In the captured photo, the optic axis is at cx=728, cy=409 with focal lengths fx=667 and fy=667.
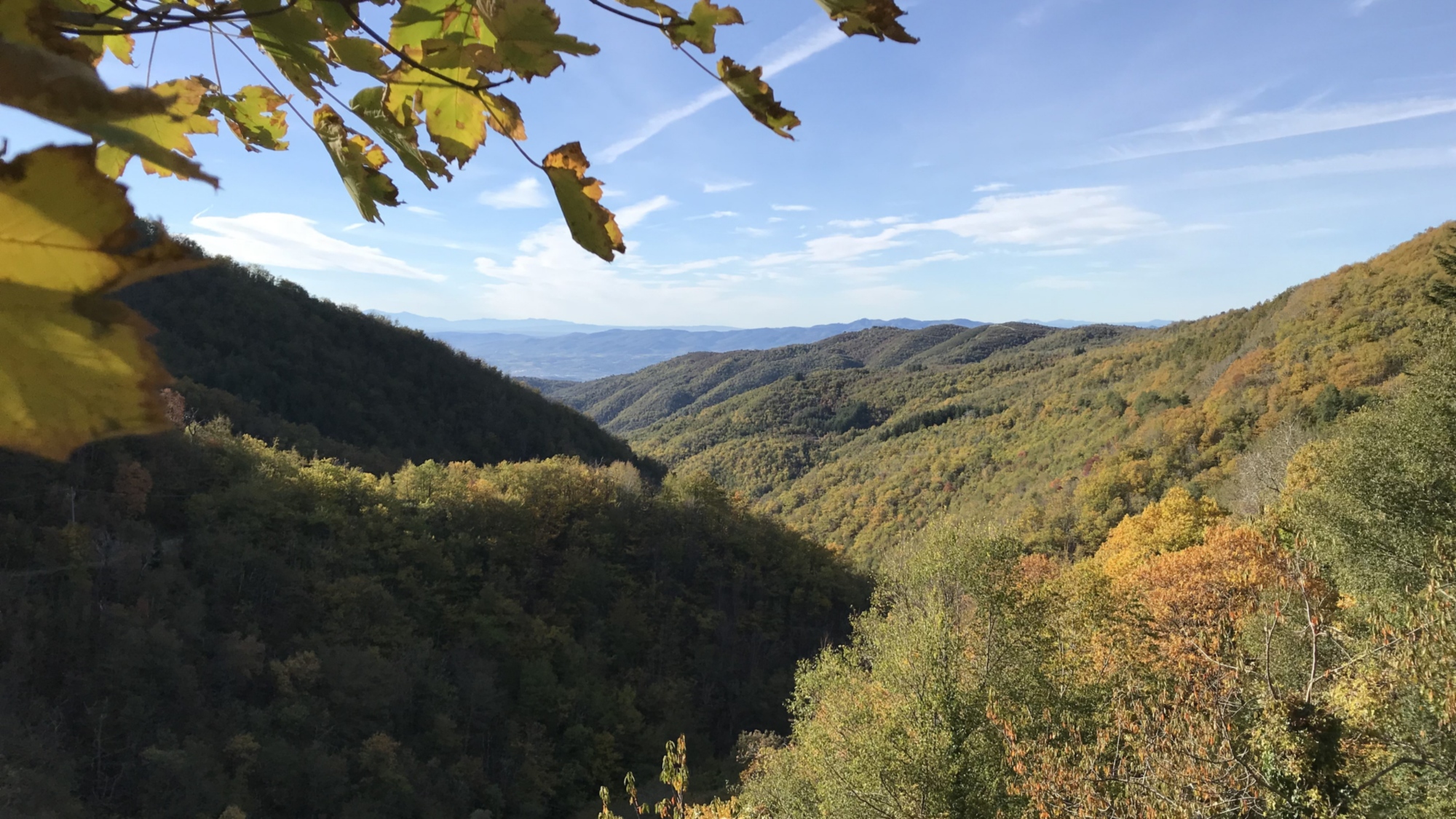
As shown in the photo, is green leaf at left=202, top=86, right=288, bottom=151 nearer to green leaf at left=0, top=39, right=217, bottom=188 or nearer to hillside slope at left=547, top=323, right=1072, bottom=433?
green leaf at left=0, top=39, right=217, bottom=188

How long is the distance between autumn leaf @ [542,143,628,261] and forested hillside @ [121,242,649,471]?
34352mm

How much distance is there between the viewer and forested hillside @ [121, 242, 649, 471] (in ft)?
122

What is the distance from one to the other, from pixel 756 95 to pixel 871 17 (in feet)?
0.52

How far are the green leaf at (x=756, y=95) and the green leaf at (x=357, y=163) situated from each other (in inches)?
20.3

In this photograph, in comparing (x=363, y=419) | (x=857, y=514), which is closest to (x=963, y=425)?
(x=857, y=514)

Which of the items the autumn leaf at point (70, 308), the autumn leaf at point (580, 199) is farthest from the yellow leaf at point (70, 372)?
the autumn leaf at point (580, 199)

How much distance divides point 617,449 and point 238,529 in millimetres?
36354

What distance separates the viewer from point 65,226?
36cm

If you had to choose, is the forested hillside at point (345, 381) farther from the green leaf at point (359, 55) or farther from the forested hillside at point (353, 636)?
the green leaf at point (359, 55)

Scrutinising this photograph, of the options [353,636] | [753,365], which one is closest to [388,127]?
[353,636]

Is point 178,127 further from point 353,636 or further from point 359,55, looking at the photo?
point 353,636

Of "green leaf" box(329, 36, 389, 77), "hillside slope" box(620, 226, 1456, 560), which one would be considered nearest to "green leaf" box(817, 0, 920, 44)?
"green leaf" box(329, 36, 389, 77)

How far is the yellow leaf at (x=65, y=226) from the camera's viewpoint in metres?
0.34

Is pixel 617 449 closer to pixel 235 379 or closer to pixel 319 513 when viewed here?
pixel 235 379
